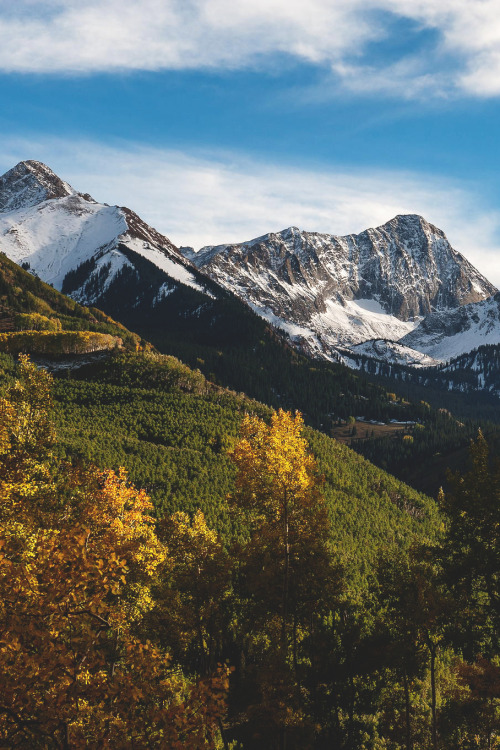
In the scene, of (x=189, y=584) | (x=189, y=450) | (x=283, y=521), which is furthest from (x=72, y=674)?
(x=189, y=450)

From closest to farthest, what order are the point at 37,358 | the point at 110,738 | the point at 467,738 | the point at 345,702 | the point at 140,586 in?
1. the point at 110,738
2. the point at 140,586
3. the point at 467,738
4. the point at 345,702
5. the point at 37,358

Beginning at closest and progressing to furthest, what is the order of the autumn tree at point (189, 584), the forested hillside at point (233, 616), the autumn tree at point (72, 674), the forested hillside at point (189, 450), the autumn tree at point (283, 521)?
the autumn tree at point (72, 674), the forested hillside at point (233, 616), the autumn tree at point (283, 521), the autumn tree at point (189, 584), the forested hillside at point (189, 450)

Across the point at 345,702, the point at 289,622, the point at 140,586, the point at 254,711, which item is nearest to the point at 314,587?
the point at 289,622

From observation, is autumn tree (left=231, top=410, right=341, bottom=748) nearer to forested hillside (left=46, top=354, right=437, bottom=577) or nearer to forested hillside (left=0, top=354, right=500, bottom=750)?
forested hillside (left=0, top=354, right=500, bottom=750)

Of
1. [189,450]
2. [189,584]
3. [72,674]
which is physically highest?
[72,674]

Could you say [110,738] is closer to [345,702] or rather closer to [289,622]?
[289,622]

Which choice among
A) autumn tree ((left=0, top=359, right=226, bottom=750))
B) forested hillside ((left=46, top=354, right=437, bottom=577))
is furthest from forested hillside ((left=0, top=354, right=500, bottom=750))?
forested hillside ((left=46, top=354, right=437, bottom=577))

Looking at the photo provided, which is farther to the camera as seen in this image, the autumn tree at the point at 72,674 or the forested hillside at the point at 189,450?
the forested hillside at the point at 189,450

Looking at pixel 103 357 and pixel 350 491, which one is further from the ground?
pixel 103 357

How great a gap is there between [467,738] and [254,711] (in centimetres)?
2445

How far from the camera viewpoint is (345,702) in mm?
35969

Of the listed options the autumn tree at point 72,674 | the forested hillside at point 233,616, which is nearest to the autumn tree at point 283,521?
the forested hillside at point 233,616

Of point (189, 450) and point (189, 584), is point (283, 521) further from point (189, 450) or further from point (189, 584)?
point (189, 450)

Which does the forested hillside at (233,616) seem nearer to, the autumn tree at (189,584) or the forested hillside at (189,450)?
the autumn tree at (189,584)
